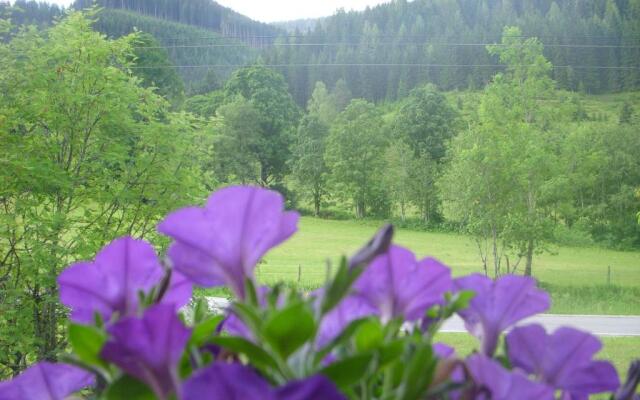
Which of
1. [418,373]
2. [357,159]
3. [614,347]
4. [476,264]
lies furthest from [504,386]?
[357,159]

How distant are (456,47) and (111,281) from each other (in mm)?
35001

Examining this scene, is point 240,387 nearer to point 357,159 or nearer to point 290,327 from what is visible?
point 290,327

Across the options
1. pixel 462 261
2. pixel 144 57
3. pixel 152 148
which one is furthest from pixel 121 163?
pixel 144 57

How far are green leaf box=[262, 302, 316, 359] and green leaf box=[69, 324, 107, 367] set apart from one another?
0.20 ft

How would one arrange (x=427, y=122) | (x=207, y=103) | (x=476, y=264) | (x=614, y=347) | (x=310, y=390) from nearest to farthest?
(x=310, y=390) → (x=614, y=347) → (x=476, y=264) → (x=427, y=122) → (x=207, y=103)

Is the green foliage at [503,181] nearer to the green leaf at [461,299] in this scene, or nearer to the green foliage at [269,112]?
the green foliage at [269,112]

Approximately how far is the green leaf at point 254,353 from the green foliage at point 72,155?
178 inches

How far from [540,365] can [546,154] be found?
47.3 feet

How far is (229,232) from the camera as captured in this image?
0.88 feet

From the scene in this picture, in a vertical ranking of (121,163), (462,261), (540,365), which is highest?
(540,365)

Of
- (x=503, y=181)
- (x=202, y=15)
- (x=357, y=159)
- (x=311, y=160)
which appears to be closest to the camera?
(x=503, y=181)

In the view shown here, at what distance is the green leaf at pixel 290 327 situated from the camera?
0.22 meters

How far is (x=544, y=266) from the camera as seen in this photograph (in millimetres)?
17125

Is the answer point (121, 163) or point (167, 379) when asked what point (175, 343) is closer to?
point (167, 379)
